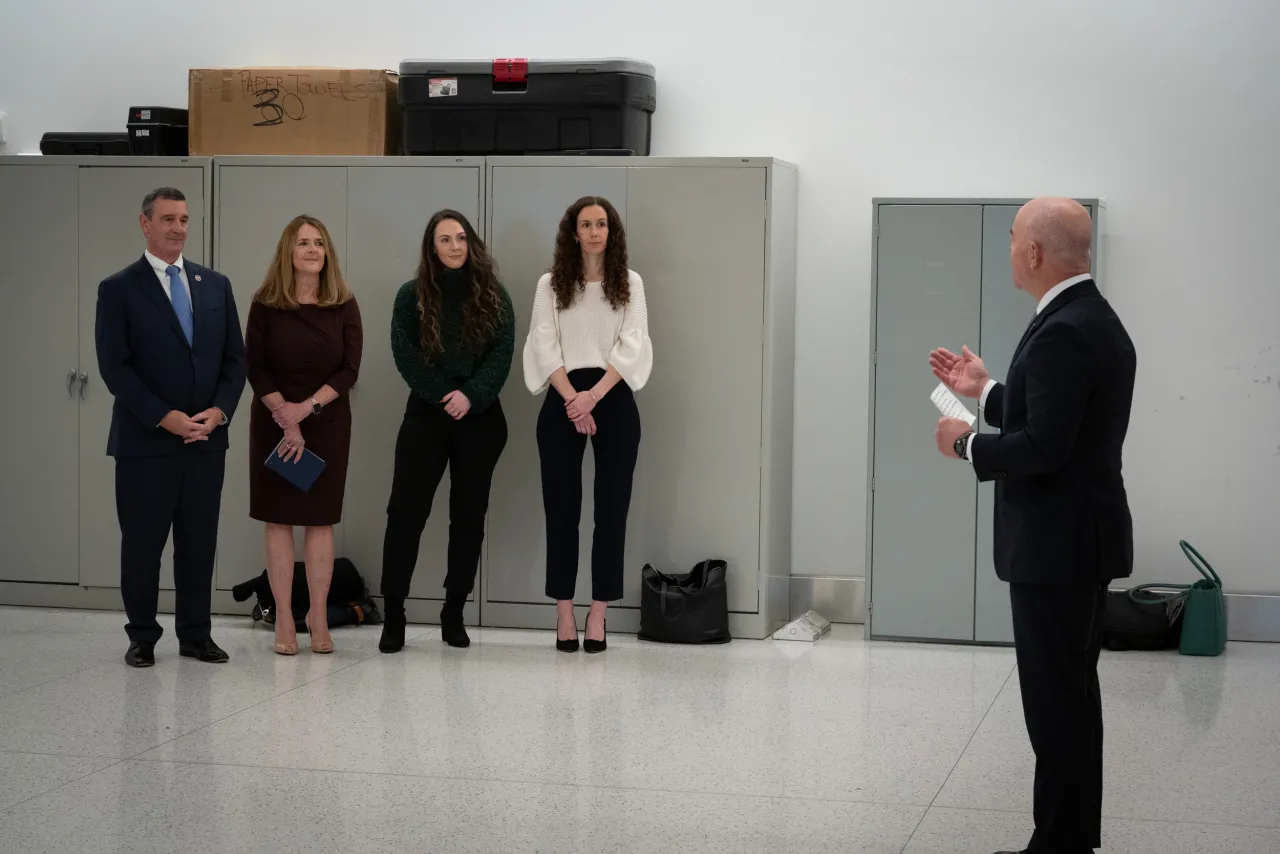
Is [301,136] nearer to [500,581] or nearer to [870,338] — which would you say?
[500,581]

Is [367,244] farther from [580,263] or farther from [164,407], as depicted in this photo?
[164,407]

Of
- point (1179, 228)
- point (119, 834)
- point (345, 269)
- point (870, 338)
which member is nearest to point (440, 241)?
point (345, 269)

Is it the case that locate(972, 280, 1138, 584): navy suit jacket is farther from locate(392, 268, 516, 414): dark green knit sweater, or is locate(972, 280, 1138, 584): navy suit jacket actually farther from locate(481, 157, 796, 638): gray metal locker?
locate(481, 157, 796, 638): gray metal locker

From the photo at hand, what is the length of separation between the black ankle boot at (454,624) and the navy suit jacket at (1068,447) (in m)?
2.89

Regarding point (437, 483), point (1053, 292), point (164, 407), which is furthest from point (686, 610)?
point (1053, 292)

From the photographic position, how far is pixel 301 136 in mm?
5852

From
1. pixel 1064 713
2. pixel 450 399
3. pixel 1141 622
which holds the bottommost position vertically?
pixel 1141 622

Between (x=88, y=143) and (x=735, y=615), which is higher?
(x=88, y=143)

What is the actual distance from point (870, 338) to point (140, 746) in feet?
10.2

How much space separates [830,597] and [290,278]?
262cm

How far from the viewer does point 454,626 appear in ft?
17.3

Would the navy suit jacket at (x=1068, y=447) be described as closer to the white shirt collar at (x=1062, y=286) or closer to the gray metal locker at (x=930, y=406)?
the white shirt collar at (x=1062, y=286)

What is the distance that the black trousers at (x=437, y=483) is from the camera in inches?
204

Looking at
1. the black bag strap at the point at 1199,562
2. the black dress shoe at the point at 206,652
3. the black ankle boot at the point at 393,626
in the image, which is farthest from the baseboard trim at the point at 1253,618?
the black dress shoe at the point at 206,652
